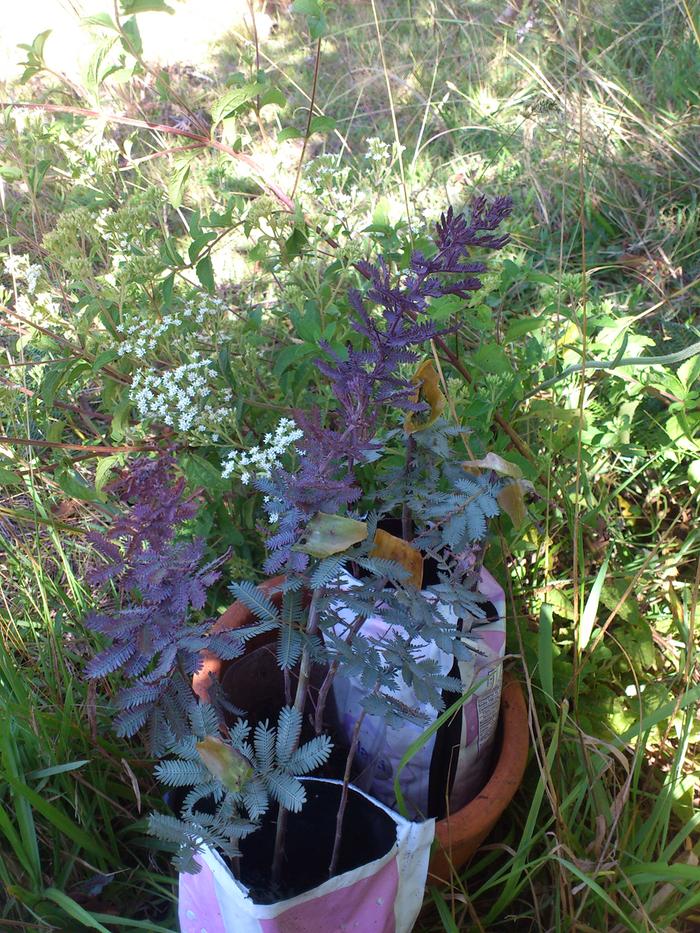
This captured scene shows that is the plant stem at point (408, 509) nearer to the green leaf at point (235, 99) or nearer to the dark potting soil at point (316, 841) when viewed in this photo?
the dark potting soil at point (316, 841)

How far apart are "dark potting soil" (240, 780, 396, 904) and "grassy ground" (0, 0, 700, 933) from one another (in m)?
0.18

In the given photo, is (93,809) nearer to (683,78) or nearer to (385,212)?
(385,212)

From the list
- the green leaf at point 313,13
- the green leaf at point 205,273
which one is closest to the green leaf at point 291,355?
the green leaf at point 205,273

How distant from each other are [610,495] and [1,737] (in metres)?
1.20

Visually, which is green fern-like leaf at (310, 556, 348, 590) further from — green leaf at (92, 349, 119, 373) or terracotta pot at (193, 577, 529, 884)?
green leaf at (92, 349, 119, 373)

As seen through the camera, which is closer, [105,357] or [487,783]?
[487,783]

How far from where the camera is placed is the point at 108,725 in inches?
52.5

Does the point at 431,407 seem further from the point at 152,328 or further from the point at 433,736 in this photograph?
the point at 152,328

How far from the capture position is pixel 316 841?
3.34ft

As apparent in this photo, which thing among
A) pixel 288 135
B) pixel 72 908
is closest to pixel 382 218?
pixel 288 135

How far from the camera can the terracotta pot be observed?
42.1 inches

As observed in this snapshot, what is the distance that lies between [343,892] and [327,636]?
0.93 ft

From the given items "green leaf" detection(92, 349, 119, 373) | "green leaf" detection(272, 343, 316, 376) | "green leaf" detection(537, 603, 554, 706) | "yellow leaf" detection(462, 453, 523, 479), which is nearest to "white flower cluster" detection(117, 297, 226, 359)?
"green leaf" detection(92, 349, 119, 373)

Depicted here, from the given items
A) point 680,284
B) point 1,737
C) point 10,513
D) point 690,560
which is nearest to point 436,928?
point 1,737
